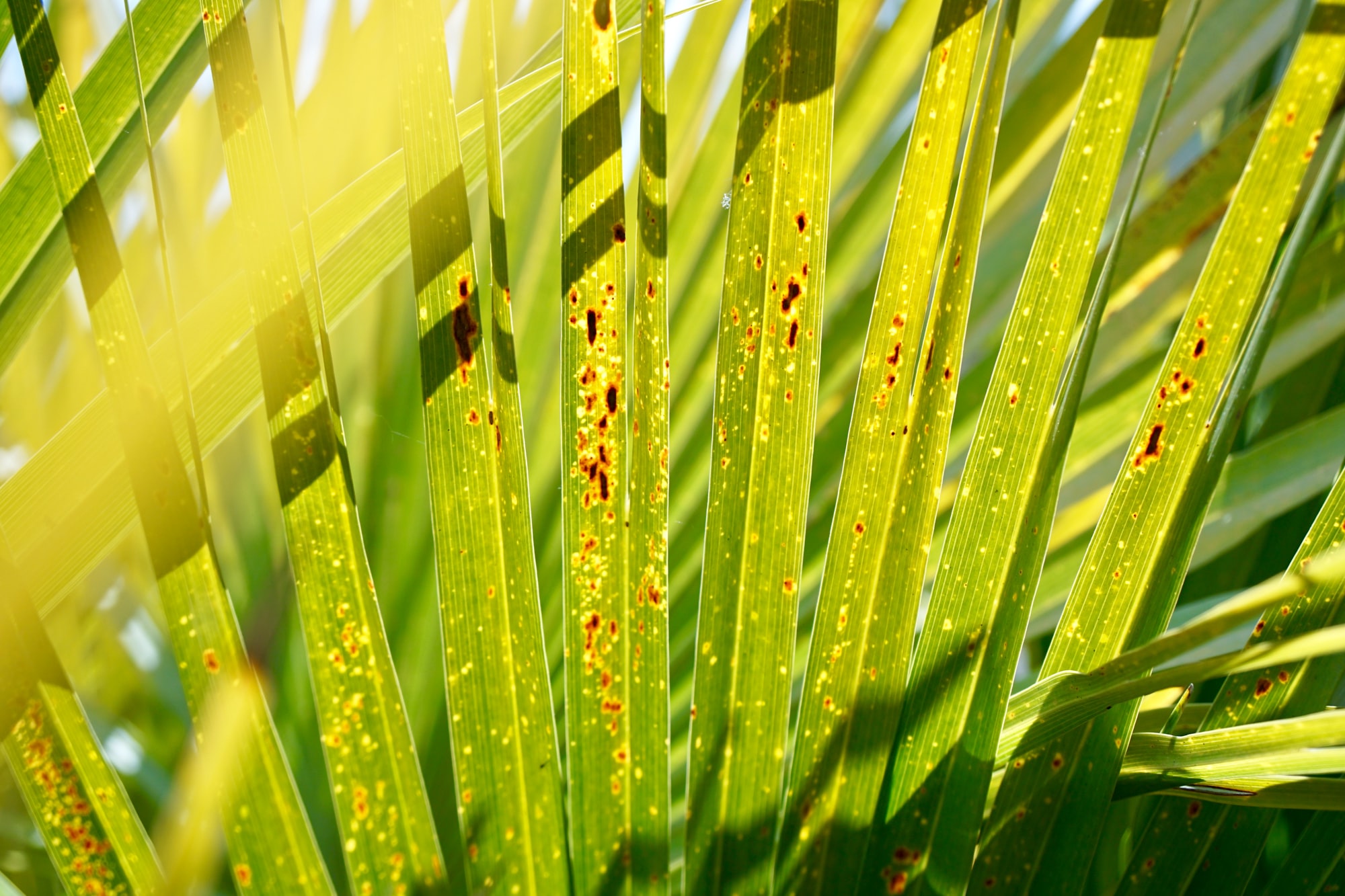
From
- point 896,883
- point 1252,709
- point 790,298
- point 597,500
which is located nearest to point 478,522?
point 597,500

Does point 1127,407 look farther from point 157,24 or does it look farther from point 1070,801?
point 157,24

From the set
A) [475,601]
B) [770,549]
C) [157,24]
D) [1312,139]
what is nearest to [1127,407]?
[1312,139]

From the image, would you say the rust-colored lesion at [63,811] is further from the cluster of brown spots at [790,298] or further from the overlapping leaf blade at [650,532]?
the cluster of brown spots at [790,298]

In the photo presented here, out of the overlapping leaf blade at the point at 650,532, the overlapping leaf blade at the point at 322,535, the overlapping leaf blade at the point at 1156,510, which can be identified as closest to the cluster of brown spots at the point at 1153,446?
the overlapping leaf blade at the point at 1156,510

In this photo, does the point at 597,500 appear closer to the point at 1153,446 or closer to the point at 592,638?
the point at 592,638

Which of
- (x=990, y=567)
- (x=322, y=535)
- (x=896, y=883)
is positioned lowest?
(x=896, y=883)

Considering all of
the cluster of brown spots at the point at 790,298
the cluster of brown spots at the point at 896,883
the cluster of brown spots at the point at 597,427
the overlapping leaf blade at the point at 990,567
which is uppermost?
the cluster of brown spots at the point at 790,298

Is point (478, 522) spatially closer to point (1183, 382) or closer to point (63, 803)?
point (63, 803)

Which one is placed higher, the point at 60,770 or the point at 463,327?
the point at 463,327

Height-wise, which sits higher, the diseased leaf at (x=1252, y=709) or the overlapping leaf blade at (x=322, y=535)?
the overlapping leaf blade at (x=322, y=535)
